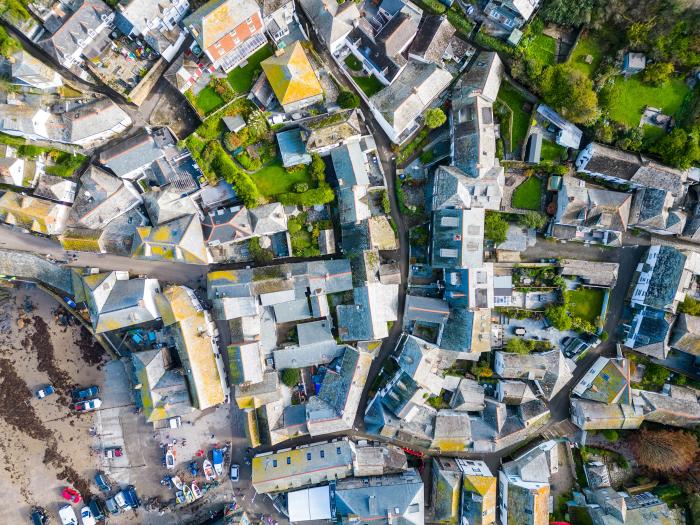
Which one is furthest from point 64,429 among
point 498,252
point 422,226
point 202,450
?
point 498,252

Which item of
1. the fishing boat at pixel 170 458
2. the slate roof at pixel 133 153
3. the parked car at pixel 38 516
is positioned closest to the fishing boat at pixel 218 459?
the fishing boat at pixel 170 458

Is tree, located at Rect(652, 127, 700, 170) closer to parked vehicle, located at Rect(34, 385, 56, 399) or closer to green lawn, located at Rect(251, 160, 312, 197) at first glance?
green lawn, located at Rect(251, 160, 312, 197)

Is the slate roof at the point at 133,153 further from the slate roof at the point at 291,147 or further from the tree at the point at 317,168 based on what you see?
the tree at the point at 317,168

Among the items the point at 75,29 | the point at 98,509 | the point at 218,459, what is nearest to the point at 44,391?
Result: the point at 98,509

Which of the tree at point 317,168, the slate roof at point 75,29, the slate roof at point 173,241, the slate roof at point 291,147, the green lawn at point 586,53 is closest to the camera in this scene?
the slate roof at point 75,29

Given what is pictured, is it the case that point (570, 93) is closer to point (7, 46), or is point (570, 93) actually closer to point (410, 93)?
point (410, 93)

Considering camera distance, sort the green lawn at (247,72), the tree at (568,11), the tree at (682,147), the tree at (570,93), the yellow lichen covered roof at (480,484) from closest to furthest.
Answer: the tree at (568,11), the tree at (570,93), the tree at (682,147), the green lawn at (247,72), the yellow lichen covered roof at (480,484)

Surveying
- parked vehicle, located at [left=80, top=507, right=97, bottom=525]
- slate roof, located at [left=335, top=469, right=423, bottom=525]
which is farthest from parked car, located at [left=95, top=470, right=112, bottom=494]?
slate roof, located at [left=335, top=469, right=423, bottom=525]
